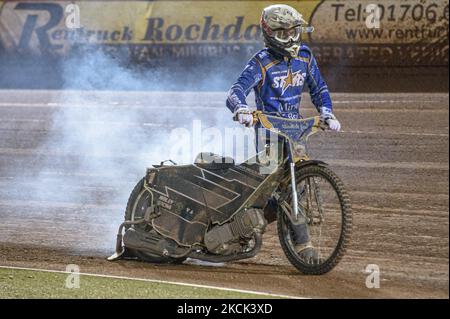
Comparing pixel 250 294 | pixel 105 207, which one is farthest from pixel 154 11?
pixel 250 294

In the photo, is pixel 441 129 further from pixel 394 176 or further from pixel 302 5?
pixel 302 5

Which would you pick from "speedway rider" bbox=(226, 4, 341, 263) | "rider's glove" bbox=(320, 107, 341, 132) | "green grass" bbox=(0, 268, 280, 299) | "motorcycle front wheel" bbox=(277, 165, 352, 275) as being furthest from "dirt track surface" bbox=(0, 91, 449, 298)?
"rider's glove" bbox=(320, 107, 341, 132)

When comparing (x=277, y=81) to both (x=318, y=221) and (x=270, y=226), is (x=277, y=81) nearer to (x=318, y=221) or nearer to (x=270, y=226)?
(x=318, y=221)

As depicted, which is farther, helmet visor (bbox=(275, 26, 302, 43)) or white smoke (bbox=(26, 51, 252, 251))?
white smoke (bbox=(26, 51, 252, 251))

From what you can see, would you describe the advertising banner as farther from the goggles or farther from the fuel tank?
the fuel tank

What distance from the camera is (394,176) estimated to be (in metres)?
12.3

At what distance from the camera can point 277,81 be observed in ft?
25.7

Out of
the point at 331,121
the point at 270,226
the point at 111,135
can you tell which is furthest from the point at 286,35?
the point at 111,135

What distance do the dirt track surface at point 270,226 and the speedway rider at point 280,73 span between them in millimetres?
710

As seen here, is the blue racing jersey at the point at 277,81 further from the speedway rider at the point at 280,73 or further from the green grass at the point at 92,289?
the green grass at the point at 92,289

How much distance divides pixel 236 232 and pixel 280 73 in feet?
4.09

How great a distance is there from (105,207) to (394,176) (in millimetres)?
3492

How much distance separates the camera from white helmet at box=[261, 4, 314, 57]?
7.70 m

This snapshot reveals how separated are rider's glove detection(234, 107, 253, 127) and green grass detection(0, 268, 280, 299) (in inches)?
47.4
